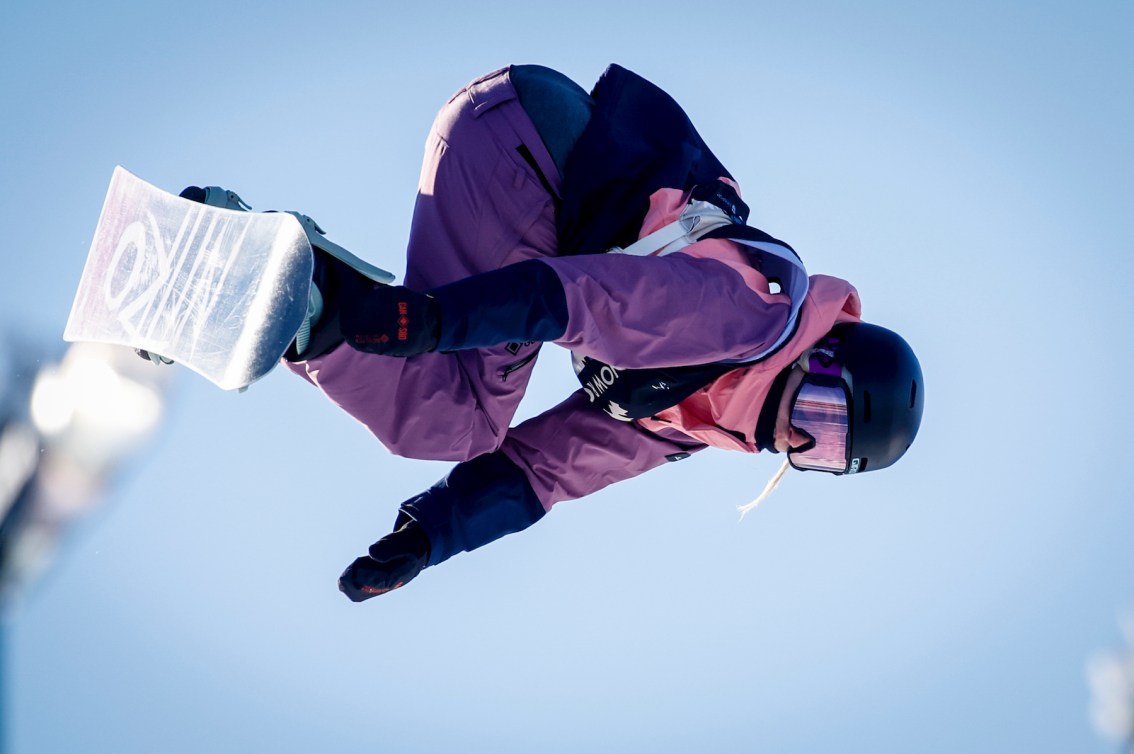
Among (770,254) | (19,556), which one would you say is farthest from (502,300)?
(19,556)

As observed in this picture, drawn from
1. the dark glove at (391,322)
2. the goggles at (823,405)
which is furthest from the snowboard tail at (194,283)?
the goggles at (823,405)

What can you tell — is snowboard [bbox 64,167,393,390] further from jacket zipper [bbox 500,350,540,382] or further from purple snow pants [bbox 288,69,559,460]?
jacket zipper [bbox 500,350,540,382]

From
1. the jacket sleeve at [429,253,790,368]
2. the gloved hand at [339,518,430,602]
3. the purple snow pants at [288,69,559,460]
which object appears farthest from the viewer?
the purple snow pants at [288,69,559,460]

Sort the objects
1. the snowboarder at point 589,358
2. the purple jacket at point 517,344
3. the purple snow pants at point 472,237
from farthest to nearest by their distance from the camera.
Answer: the purple snow pants at point 472,237 → the snowboarder at point 589,358 → the purple jacket at point 517,344

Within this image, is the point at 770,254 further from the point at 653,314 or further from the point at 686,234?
the point at 653,314

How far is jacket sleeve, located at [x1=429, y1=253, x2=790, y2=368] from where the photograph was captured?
2.59m

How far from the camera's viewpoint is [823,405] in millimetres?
3486

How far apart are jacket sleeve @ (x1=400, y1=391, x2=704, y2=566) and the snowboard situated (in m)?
1.08

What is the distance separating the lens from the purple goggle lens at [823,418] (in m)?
3.47

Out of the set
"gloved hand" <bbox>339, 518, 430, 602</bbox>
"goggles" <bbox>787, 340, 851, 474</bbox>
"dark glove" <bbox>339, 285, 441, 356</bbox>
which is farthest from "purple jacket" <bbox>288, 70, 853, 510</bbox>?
"dark glove" <bbox>339, 285, 441, 356</bbox>

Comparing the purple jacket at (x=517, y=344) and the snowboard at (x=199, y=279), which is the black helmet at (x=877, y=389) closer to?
the purple jacket at (x=517, y=344)

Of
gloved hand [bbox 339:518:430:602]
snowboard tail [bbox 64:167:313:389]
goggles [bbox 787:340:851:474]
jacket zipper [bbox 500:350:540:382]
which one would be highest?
snowboard tail [bbox 64:167:313:389]

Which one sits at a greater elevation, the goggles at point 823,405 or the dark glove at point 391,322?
the dark glove at point 391,322

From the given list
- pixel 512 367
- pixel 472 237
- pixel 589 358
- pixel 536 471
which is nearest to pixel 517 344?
pixel 512 367
